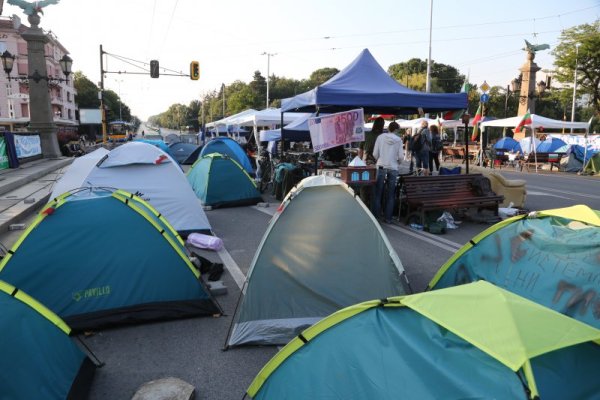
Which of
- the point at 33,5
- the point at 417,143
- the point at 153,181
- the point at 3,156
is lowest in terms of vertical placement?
the point at 153,181

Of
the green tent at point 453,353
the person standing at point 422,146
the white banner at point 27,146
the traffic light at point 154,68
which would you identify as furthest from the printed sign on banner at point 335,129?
the traffic light at point 154,68

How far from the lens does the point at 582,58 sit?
37.4 metres

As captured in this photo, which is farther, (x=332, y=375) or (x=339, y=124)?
(x=339, y=124)

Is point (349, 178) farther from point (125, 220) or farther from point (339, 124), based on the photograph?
point (125, 220)

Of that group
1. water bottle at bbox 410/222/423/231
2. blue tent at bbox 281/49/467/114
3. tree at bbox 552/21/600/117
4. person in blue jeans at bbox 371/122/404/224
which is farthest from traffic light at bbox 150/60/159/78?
tree at bbox 552/21/600/117

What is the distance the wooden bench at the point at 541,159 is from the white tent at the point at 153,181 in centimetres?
1933

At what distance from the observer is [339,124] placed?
27.8 ft

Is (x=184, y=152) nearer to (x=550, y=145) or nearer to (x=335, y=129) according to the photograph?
(x=335, y=129)

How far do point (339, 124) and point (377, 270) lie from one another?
4.68m

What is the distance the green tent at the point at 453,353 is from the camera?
193 cm

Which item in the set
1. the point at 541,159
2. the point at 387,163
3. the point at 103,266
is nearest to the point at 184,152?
the point at 387,163

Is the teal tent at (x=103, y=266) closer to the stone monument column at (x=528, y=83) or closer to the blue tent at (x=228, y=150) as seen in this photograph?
Answer: the blue tent at (x=228, y=150)

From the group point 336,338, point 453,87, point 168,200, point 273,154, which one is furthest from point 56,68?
point 336,338

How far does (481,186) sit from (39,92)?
59.7 ft
